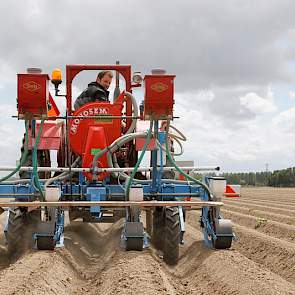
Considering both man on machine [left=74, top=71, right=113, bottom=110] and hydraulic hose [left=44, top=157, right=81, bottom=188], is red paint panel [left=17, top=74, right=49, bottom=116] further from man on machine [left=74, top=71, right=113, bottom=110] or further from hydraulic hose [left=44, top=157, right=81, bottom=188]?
man on machine [left=74, top=71, right=113, bottom=110]

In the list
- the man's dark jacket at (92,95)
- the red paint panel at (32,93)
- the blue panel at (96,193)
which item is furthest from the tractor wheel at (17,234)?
the man's dark jacket at (92,95)

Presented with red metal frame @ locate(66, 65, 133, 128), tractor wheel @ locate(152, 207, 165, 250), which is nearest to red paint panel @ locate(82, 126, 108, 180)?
tractor wheel @ locate(152, 207, 165, 250)

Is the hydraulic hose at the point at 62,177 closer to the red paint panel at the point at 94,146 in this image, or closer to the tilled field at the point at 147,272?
the red paint panel at the point at 94,146

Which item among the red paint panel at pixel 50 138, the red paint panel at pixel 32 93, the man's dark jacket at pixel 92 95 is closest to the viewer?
the red paint panel at pixel 32 93

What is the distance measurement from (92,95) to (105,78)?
359 millimetres

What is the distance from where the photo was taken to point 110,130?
7121 millimetres

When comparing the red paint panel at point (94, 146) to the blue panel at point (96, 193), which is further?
the red paint panel at point (94, 146)

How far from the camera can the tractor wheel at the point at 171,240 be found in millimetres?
6324

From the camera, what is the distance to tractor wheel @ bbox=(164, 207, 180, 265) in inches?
249

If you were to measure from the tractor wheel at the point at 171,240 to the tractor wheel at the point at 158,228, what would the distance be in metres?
A: 0.64

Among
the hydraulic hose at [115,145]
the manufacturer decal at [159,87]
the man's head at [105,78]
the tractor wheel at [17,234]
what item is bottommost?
the tractor wheel at [17,234]

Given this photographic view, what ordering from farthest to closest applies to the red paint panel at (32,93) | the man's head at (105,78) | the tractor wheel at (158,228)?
the man's head at (105,78), the tractor wheel at (158,228), the red paint panel at (32,93)

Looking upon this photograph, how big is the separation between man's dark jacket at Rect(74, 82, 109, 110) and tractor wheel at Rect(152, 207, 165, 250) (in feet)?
6.45

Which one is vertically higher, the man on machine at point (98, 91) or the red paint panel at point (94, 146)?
the man on machine at point (98, 91)
